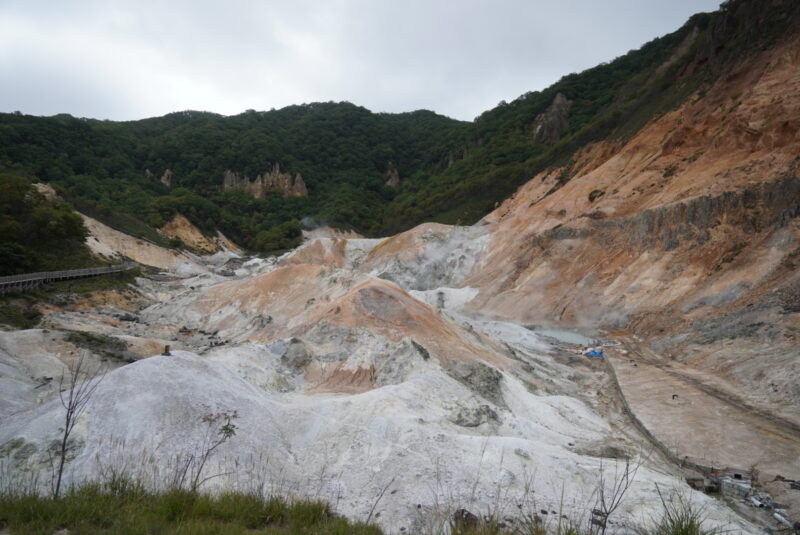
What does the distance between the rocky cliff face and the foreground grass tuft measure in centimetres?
9653

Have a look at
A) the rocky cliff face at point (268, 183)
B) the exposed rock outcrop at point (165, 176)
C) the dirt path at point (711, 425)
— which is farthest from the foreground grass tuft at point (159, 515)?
the exposed rock outcrop at point (165, 176)

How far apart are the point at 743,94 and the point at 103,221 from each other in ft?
194

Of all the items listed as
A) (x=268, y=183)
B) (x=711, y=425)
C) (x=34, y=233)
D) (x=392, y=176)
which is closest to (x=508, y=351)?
(x=711, y=425)

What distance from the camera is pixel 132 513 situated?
3.66 meters

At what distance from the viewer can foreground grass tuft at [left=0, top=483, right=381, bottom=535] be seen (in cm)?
352

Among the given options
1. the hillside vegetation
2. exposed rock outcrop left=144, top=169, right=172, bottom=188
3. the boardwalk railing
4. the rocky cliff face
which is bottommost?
the boardwalk railing

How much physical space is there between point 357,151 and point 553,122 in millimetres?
55600

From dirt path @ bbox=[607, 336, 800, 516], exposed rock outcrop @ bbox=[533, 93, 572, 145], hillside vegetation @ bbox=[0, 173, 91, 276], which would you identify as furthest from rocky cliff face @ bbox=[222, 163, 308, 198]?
Answer: dirt path @ bbox=[607, 336, 800, 516]

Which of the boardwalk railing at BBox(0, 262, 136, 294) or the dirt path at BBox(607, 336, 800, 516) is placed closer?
the dirt path at BBox(607, 336, 800, 516)

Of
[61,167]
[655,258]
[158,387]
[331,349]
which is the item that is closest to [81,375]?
[158,387]

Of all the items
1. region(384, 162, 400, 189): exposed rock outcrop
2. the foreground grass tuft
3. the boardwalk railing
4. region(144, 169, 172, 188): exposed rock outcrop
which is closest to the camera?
the foreground grass tuft

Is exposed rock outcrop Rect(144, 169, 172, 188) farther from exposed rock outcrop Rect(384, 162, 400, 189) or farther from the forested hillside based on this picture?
exposed rock outcrop Rect(384, 162, 400, 189)

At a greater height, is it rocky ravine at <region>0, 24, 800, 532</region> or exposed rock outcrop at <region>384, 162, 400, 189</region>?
exposed rock outcrop at <region>384, 162, 400, 189</region>

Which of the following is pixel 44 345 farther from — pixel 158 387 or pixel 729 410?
pixel 729 410
